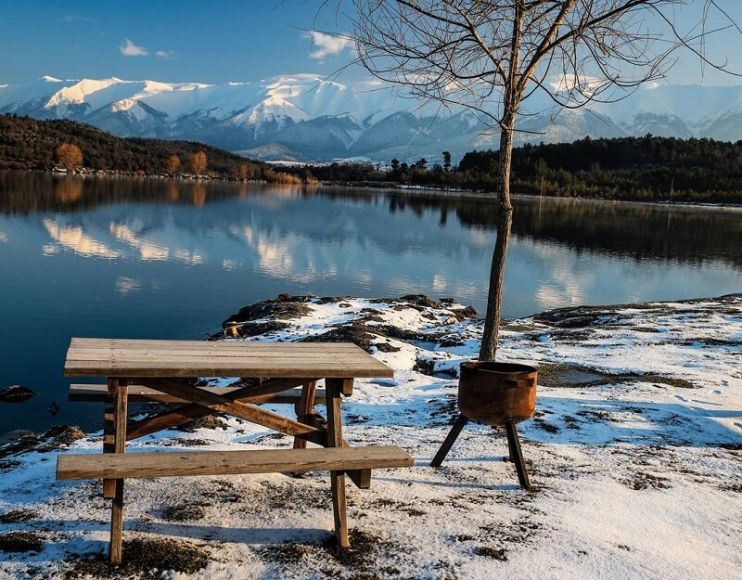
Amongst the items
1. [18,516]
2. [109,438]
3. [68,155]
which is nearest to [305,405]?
[109,438]

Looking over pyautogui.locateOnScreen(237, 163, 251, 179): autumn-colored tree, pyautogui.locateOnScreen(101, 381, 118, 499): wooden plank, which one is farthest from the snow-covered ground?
pyautogui.locateOnScreen(237, 163, 251, 179): autumn-colored tree

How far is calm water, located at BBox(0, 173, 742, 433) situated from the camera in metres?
16.1

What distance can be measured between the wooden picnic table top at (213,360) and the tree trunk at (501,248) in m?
3.35

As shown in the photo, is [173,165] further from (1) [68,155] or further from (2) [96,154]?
(1) [68,155]

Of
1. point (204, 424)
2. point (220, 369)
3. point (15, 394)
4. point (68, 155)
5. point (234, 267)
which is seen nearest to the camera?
point (220, 369)

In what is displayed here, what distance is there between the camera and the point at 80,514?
421 cm

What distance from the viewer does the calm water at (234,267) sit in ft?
53.0

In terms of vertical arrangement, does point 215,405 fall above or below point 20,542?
above

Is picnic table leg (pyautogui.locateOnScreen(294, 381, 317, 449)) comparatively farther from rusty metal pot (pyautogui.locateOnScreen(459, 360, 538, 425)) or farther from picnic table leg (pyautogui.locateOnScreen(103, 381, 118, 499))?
picnic table leg (pyautogui.locateOnScreen(103, 381, 118, 499))

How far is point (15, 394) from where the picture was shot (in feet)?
34.0

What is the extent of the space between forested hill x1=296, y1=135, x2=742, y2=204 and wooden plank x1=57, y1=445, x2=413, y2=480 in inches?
4351

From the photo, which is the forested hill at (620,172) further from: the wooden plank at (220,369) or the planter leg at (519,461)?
the wooden plank at (220,369)

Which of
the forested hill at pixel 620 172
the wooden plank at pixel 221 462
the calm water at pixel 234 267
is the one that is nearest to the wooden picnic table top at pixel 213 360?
the wooden plank at pixel 221 462

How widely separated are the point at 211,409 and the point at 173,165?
15770cm
